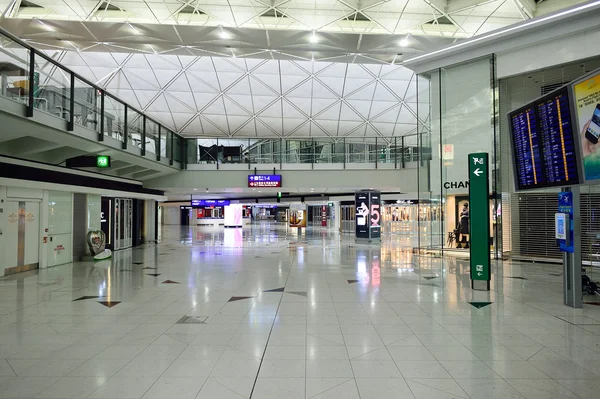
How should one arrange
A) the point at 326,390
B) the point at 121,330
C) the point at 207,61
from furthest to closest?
Answer: the point at 207,61, the point at 121,330, the point at 326,390

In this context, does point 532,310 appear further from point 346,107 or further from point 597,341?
point 346,107

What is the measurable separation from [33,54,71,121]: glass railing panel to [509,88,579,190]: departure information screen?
14.0m

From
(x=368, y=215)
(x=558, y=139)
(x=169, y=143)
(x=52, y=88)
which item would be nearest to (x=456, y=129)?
(x=558, y=139)

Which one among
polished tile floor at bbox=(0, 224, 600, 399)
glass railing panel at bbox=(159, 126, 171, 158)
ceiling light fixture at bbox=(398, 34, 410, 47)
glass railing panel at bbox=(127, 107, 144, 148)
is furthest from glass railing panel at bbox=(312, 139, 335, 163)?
polished tile floor at bbox=(0, 224, 600, 399)

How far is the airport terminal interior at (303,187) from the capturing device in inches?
233

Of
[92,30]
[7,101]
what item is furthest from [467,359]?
[92,30]

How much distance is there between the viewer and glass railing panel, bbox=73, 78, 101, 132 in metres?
14.6

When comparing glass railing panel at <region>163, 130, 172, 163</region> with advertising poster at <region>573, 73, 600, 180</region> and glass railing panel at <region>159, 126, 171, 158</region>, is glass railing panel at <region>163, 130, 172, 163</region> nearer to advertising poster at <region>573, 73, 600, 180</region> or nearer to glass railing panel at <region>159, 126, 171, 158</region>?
glass railing panel at <region>159, 126, 171, 158</region>

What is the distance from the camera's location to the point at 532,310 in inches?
360

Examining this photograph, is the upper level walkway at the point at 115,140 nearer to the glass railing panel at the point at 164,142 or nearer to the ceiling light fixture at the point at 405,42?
the glass railing panel at the point at 164,142

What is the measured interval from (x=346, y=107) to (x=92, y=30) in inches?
840

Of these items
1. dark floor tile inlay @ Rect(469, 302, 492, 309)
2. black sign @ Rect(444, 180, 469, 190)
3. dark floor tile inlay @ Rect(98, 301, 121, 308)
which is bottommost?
dark floor tile inlay @ Rect(469, 302, 492, 309)

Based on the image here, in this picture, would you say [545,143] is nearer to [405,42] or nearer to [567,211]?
[567,211]

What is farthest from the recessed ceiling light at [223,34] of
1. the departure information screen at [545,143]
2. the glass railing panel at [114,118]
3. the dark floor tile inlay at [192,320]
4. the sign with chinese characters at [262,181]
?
the dark floor tile inlay at [192,320]
